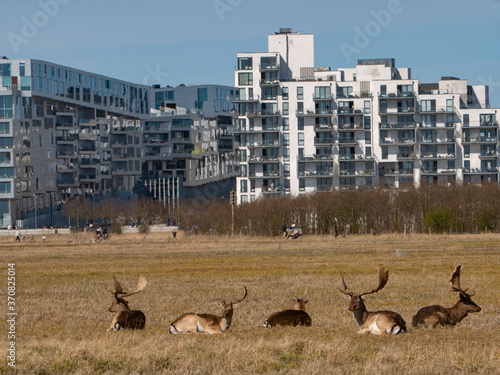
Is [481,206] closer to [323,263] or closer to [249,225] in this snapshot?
[249,225]

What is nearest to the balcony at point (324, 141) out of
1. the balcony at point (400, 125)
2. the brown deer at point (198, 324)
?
the balcony at point (400, 125)

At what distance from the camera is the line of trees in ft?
343

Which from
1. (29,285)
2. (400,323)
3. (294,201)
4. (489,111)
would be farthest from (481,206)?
(400,323)

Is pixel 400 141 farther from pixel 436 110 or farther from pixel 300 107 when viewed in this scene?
pixel 300 107

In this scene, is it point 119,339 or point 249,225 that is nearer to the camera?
point 119,339

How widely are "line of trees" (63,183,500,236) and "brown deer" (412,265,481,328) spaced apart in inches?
3190

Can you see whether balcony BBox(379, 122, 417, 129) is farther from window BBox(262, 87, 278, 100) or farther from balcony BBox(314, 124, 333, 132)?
window BBox(262, 87, 278, 100)

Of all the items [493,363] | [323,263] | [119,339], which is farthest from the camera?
[323,263]

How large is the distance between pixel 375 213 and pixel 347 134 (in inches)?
1508

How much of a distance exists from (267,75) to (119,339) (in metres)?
126

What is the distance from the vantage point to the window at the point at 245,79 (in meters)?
146

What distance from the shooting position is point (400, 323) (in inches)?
874

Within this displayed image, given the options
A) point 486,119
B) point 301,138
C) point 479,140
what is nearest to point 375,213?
point 301,138

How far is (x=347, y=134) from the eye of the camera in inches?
5782
